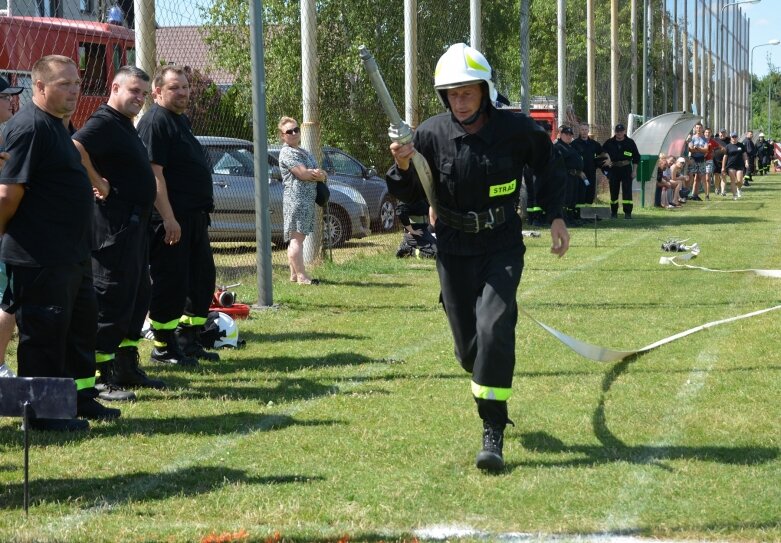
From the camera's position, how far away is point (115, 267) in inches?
298

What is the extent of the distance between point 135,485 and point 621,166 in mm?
21963

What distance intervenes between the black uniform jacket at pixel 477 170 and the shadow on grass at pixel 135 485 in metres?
1.51

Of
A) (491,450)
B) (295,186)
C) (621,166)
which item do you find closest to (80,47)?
(295,186)

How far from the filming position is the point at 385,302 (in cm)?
1238

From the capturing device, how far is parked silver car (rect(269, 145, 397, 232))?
66.0 ft

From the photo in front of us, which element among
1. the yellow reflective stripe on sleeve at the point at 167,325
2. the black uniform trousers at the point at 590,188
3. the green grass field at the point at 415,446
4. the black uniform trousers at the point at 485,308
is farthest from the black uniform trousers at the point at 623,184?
the black uniform trousers at the point at 485,308

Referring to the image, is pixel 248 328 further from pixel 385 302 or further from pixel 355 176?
pixel 355 176

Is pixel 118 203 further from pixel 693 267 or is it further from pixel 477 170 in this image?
pixel 693 267

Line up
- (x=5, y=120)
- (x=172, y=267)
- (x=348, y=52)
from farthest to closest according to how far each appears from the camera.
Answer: (x=348, y=52)
(x=172, y=267)
(x=5, y=120)

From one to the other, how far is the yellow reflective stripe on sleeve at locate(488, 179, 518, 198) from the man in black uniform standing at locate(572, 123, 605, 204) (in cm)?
1963

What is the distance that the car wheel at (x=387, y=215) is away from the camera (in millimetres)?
21359

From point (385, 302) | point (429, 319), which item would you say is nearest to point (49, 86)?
point (429, 319)

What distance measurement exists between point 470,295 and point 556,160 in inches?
35.1

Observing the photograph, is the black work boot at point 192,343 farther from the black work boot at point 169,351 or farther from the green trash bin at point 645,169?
the green trash bin at point 645,169
